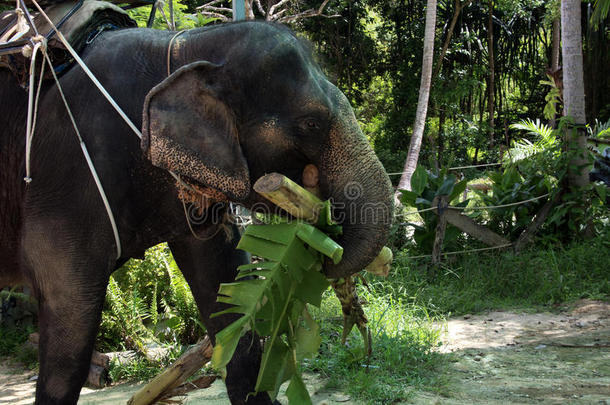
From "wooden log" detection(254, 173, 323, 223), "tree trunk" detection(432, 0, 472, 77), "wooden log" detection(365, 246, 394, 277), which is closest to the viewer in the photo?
"wooden log" detection(254, 173, 323, 223)

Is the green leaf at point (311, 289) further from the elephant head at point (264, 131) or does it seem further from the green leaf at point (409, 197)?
the green leaf at point (409, 197)

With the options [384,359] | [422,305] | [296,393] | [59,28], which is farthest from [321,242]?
[422,305]

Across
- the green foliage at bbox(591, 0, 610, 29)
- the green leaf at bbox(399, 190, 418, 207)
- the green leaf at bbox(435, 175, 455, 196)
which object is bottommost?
the green leaf at bbox(399, 190, 418, 207)

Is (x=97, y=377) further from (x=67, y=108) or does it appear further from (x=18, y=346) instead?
(x=67, y=108)

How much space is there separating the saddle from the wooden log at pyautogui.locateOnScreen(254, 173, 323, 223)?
1.10 meters

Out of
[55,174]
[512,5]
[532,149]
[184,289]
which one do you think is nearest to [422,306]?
[184,289]

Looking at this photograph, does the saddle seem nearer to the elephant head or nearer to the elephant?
the elephant

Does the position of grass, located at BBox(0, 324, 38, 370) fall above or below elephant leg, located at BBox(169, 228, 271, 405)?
below

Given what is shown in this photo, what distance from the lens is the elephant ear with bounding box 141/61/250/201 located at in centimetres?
258

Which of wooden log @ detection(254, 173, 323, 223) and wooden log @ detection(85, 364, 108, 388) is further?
wooden log @ detection(85, 364, 108, 388)

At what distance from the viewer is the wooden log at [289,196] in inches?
94.7

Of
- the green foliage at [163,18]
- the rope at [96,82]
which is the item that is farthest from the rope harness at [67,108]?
the green foliage at [163,18]

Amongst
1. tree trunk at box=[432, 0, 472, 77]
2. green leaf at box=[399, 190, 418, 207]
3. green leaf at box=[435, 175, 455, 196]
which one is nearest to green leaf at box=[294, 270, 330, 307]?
green leaf at box=[435, 175, 455, 196]

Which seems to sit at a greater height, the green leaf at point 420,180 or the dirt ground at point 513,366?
the green leaf at point 420,180
